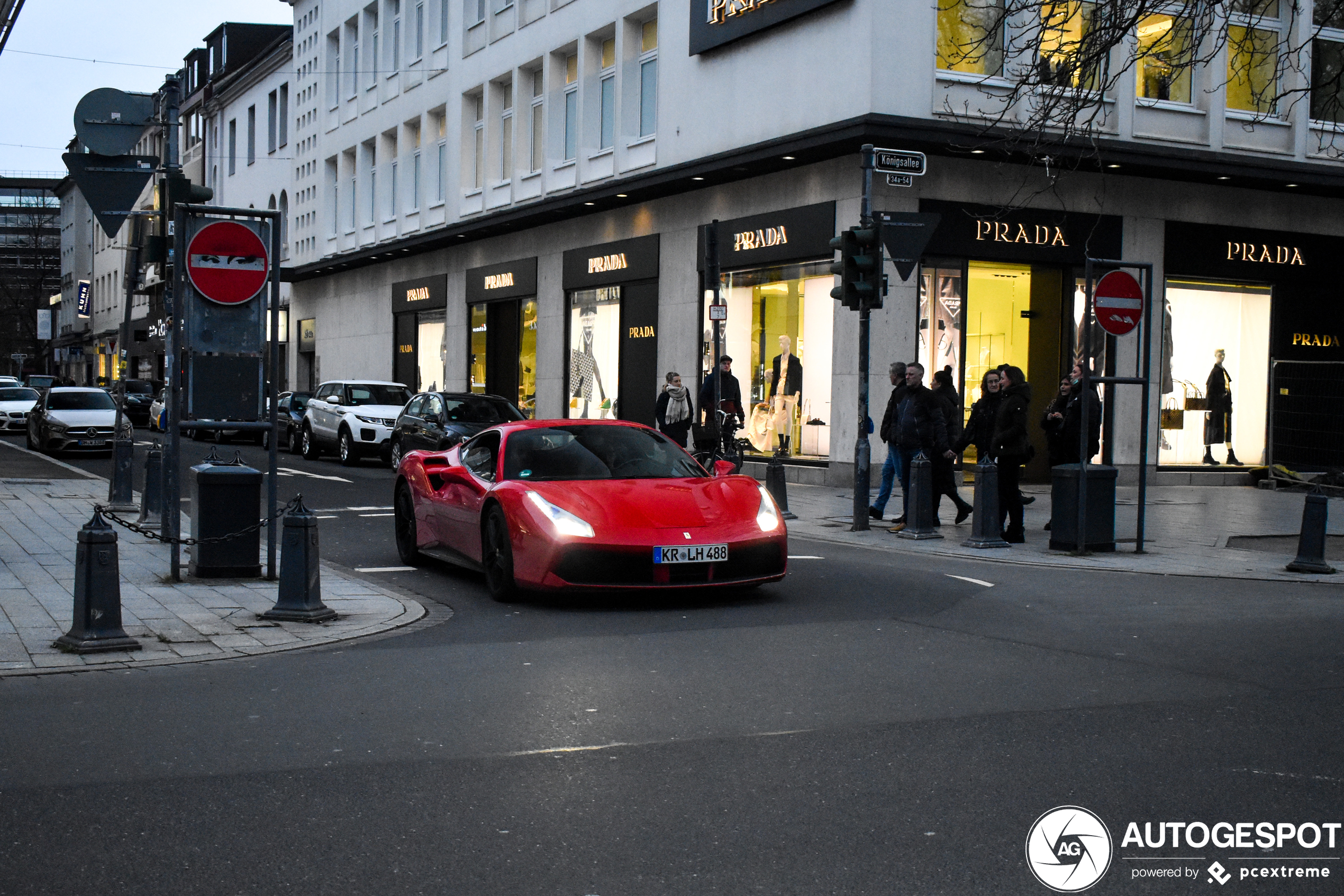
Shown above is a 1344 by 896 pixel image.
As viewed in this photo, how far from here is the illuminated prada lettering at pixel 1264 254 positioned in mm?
24500

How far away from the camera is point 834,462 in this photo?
2231cm

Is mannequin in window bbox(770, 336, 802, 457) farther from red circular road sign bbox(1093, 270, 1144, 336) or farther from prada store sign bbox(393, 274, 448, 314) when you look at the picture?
prada store sign bbox(393, 274, 448, 314)

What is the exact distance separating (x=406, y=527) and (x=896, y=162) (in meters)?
6.72

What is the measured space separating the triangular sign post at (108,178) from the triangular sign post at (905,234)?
779 cm

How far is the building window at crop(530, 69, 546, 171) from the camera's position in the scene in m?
32.3

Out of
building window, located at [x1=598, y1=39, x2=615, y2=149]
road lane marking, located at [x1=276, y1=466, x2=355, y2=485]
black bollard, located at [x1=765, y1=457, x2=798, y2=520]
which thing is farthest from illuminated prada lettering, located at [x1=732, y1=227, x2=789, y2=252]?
road lane marking, located at [x1=276, y1=466, x2=355, y2=485]

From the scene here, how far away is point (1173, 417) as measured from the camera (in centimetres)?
2442

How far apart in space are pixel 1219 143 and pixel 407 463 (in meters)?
16.6

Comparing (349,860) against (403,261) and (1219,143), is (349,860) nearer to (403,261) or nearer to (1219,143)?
(1219,143)

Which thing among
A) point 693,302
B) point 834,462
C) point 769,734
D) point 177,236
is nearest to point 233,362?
point 177,236

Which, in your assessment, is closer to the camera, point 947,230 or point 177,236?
point 177,236

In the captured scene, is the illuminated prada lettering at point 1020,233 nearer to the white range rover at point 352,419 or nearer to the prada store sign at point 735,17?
the prada store sign at point 735,17

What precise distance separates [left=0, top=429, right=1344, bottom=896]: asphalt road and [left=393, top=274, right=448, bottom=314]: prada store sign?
29056 millimetres

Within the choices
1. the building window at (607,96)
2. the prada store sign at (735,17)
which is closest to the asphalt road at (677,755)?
the prada store sign at (735,17)
